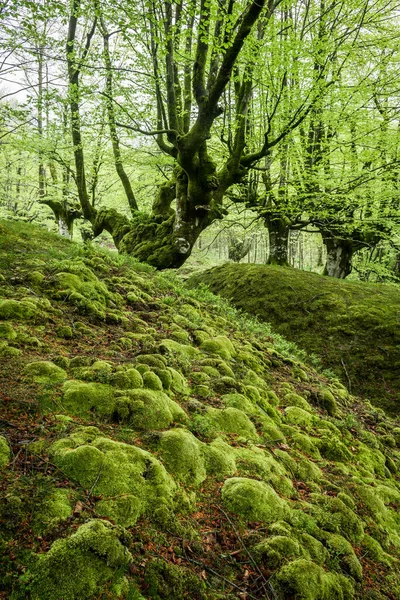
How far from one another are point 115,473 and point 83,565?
633mm

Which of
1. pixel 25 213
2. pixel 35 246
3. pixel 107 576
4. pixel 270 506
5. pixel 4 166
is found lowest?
pixel 270 506

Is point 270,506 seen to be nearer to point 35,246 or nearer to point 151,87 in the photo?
point 35,246

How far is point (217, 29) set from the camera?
6.50 m

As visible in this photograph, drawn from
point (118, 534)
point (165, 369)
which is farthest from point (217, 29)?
point (118, 534)

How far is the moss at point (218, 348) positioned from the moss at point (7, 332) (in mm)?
2795

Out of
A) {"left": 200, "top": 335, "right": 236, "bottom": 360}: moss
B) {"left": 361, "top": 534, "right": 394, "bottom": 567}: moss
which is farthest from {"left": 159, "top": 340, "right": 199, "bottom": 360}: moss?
{"left": 361, "top": 534, "right": 394, "bottom": 567}: moss

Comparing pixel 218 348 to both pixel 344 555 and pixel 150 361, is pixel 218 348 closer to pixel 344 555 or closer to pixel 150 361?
pixel 150 361

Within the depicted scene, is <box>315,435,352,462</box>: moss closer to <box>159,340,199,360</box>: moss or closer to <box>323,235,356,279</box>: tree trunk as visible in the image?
<box>159,340,199,360</box>: moss

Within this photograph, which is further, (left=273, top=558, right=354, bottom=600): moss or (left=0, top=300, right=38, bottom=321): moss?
(left=0, top=300, right=38, bottom=321): moss

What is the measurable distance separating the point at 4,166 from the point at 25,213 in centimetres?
266

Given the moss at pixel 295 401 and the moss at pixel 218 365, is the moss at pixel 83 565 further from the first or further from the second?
the moss at pixel 295 401

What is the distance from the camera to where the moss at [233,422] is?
362cm

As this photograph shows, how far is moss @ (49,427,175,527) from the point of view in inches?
84.7

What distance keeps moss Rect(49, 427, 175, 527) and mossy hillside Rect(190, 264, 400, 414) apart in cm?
676
